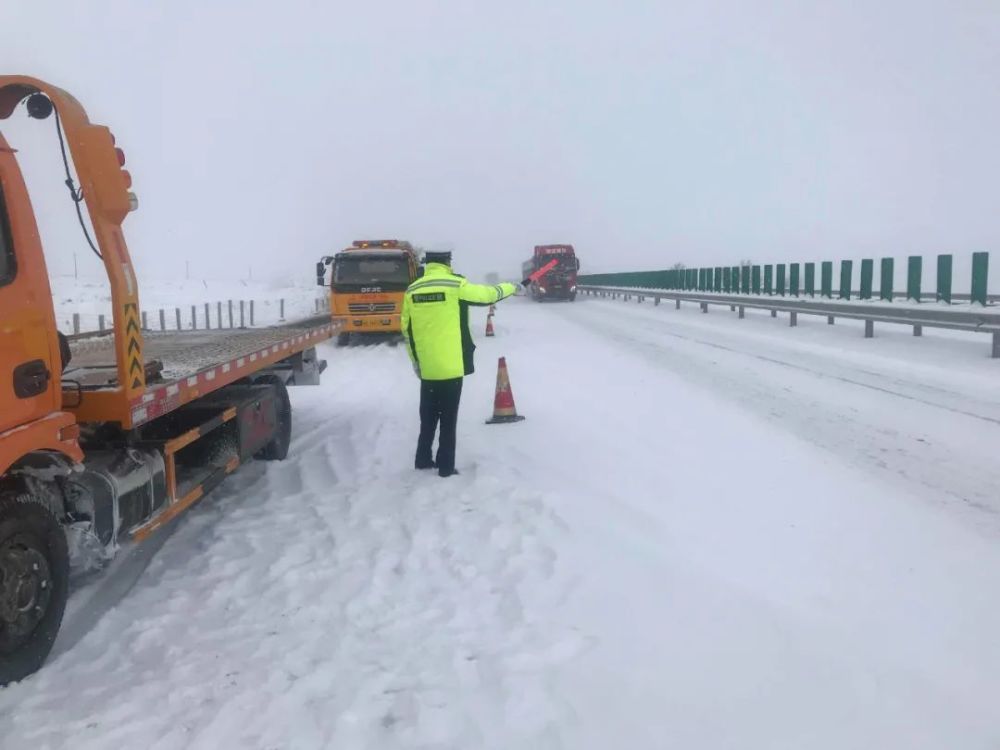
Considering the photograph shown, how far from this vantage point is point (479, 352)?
1742 cm

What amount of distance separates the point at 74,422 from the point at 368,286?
17619 mm

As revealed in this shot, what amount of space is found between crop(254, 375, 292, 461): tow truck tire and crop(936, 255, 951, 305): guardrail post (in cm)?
1530

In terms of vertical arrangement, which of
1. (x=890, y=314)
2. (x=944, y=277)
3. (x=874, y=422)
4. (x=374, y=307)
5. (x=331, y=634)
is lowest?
(x=331, y=634)

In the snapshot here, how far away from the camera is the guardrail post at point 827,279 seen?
23.5 m

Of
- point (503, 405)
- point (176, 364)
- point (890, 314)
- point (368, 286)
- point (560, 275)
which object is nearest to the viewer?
point (176, 364)

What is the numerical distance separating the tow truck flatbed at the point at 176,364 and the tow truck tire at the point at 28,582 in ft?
2.62

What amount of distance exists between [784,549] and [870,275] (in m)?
18.6

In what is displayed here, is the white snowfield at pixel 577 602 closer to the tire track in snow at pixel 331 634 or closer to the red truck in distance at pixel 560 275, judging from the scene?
the tire track in snow at pixel 331 634

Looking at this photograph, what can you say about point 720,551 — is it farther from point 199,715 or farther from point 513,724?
point 199,715

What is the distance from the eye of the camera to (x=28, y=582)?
3797mm

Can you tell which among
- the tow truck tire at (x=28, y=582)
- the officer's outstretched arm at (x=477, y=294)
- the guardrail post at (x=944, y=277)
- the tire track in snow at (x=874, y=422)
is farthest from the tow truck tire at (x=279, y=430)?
the guardrail post at (x=944, y=277)

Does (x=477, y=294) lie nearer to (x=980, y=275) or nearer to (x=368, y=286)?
(x=980, y=275)

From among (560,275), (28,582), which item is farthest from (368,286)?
(560,275)

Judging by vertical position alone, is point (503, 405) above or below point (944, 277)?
below
